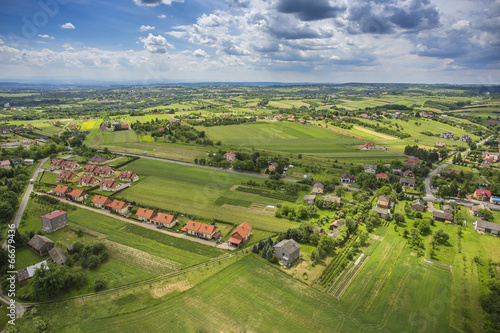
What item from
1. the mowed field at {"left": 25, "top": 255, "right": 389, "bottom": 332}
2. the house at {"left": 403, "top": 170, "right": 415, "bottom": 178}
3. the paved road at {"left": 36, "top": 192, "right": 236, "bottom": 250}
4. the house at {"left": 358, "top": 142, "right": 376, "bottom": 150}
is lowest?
the mowed field at {"left": 25, "top": 255, "right": 389, "bottom": 332}

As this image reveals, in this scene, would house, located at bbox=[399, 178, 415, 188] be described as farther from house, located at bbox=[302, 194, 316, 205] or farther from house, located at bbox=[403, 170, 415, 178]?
house, located at bbox=[302, 194, 316, 205]

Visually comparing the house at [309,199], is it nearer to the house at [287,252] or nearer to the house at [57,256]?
the house at [287,252]

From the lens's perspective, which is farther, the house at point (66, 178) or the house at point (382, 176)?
the house at point (382, 176)

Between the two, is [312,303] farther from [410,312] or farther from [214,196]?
[214,196]

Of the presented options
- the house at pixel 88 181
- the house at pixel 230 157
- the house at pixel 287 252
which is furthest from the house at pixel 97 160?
the house at pixel 287 252

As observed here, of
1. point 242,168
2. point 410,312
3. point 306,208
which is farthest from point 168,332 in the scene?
point 242,168

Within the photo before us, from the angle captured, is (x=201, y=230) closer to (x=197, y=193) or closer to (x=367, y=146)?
(x=197, y=193)

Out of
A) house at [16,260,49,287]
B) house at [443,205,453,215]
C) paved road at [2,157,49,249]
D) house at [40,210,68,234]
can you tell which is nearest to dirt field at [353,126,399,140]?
house at [443,205,453,215]
